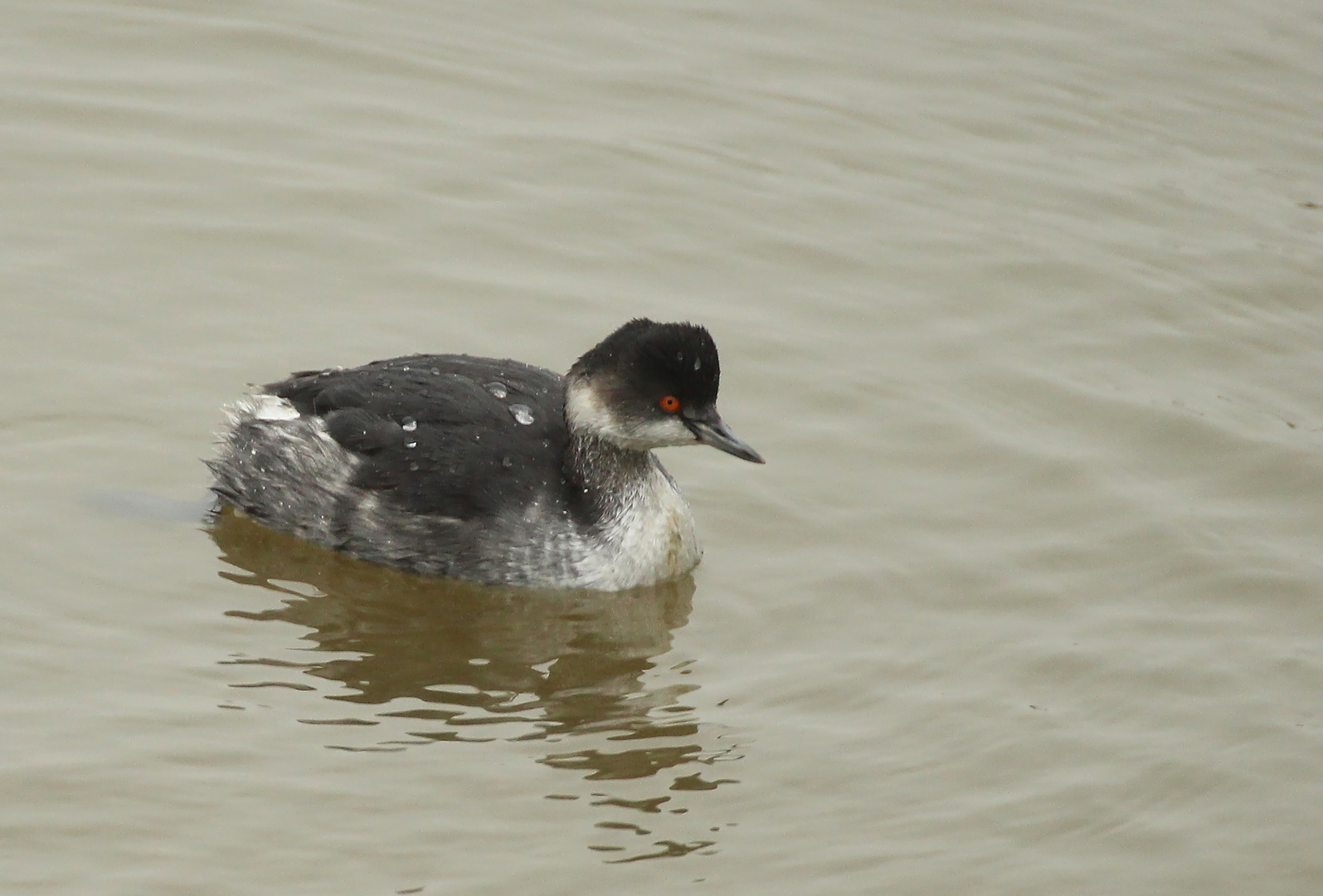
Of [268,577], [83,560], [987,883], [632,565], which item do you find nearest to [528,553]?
[632,565]

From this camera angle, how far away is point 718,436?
29.1 ft

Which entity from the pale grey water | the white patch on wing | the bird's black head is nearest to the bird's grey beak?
the bird's black head

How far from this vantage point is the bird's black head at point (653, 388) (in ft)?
28.7

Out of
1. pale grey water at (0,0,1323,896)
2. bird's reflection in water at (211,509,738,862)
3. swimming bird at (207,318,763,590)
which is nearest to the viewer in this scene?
pale grey water at (0,0,1323,896)

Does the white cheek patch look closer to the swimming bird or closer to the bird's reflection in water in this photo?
the swimming bird

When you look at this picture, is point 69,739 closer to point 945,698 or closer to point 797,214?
point 945,698

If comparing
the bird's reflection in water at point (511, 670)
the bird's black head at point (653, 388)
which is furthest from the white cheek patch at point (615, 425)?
the bird's reflection in water at point (511, 670)

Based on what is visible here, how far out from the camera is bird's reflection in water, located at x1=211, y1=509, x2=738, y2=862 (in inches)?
299

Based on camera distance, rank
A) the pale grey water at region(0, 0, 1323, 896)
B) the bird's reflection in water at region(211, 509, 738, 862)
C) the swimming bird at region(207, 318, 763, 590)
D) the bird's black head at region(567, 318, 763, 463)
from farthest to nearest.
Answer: the swimming bird at region(207, 318, 763, 590) < the bird's black head at region(567, 318, 763, 463) < the bird's reflection in water at region(211, 509, 738, 862) < the pale grey water at region(0, 0, 1323, 896)

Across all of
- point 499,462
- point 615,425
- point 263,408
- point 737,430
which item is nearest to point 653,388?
point 615,425

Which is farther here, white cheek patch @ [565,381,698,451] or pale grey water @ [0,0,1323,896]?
white cheek patch @ [565,381,698,451]

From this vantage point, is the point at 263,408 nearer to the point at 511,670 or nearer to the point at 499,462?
the point at 499,462

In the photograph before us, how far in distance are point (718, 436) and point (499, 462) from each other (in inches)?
38.1

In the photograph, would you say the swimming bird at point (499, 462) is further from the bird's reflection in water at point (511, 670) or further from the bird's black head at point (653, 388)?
the bird's reflection in water at point (511, 670)
